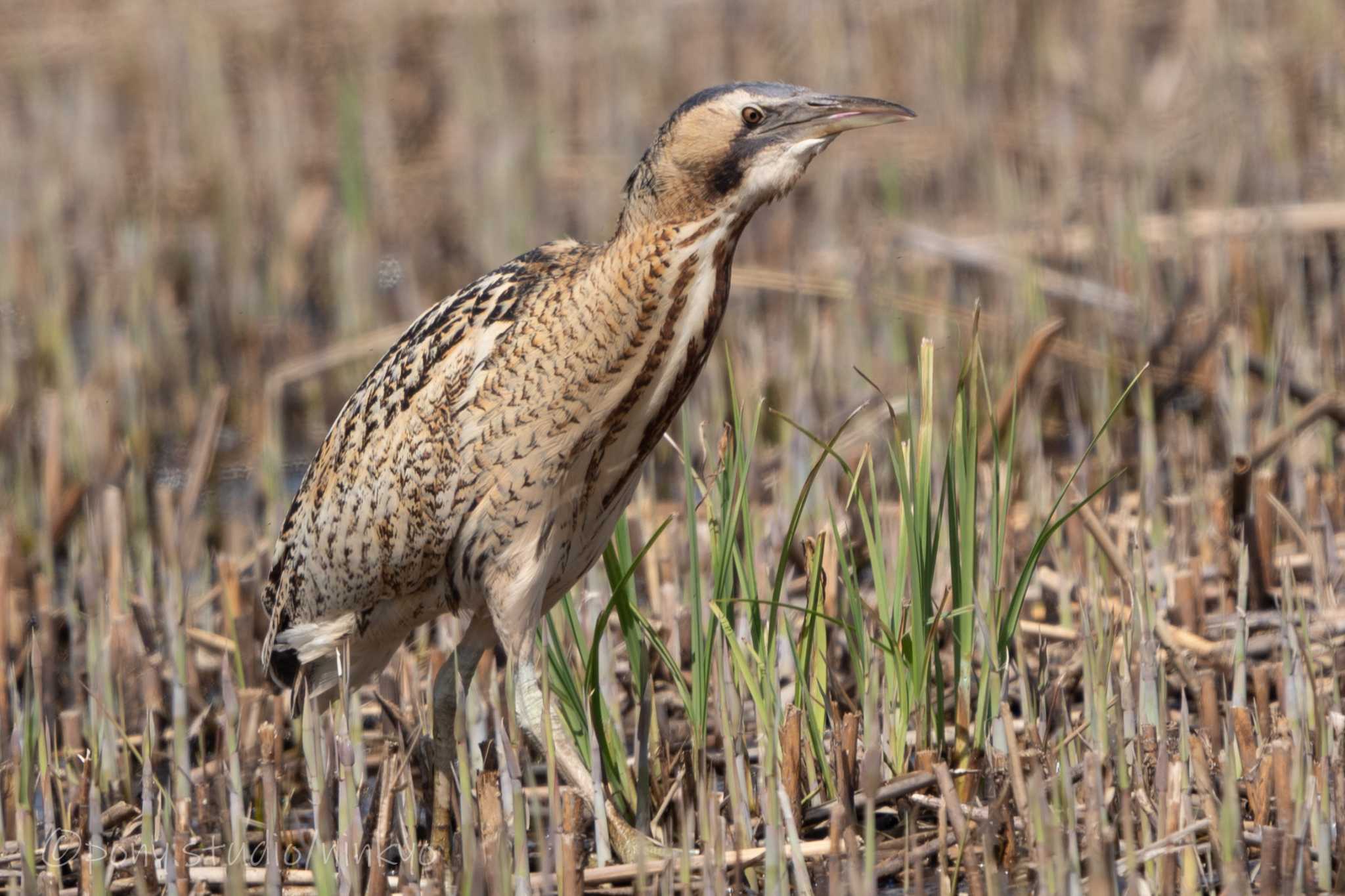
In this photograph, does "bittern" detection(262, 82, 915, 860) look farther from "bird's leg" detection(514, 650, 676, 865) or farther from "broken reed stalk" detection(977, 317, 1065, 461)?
"broken reed stalk" detection(977, 317, 1065, 461)

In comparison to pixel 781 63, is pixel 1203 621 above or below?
below

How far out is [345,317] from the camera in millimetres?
7355

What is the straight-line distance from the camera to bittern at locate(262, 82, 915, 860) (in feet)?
10.9

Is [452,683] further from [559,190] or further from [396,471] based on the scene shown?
[559,190]

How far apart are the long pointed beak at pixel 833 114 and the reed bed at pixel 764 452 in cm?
42

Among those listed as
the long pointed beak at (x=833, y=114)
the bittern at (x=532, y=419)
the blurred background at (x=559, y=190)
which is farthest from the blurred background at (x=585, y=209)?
the long pointed beak at (x=833, y=114)

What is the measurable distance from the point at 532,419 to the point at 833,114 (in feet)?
2.55

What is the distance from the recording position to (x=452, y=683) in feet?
13.3

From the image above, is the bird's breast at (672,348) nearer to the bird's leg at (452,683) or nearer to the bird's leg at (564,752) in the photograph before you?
the bird's leg at (564,752)

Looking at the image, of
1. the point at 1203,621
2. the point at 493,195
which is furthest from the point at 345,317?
the point at 1203,621

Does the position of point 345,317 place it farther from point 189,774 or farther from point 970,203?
point 189,774

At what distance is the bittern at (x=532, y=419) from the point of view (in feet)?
10.9

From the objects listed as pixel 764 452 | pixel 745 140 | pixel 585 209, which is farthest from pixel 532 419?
pixel 585 209

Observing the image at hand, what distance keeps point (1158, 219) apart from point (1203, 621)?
112 inches
